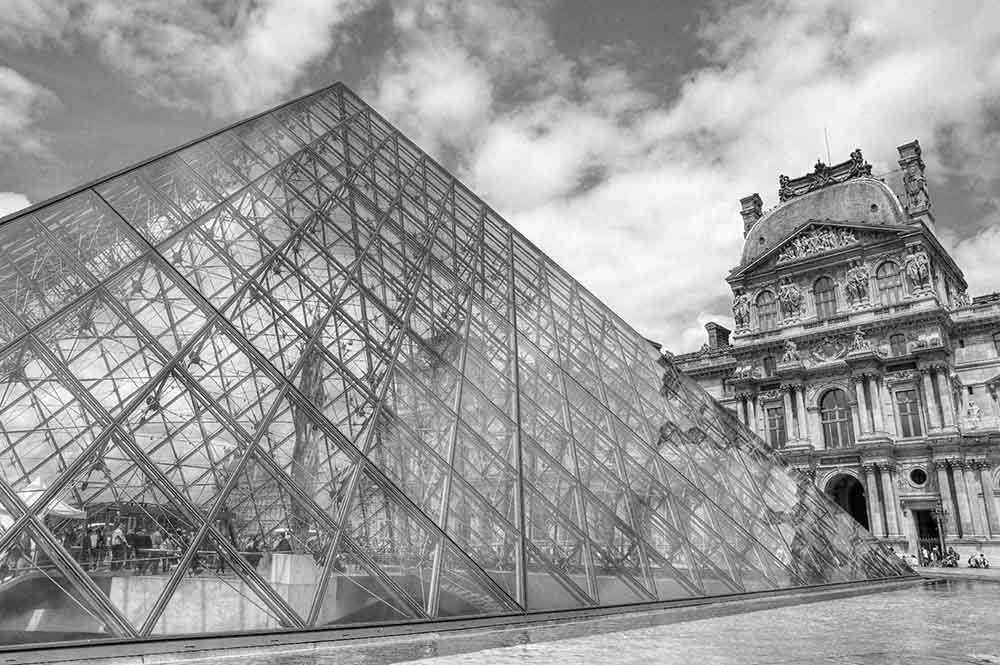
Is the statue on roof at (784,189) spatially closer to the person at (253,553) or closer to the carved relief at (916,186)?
the carved relief at (916,186)

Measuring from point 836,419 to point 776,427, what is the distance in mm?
3093

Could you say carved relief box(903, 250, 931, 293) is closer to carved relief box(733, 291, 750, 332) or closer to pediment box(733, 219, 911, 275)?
pediment box(733, 219, 911, 275)

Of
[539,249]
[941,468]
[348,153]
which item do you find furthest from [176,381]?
[941,468]

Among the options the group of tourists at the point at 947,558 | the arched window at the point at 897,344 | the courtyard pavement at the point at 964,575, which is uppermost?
the arched window at the point at 897,344

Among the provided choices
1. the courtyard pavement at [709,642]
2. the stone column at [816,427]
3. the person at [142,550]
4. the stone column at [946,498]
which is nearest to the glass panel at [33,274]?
the person at [142,550]

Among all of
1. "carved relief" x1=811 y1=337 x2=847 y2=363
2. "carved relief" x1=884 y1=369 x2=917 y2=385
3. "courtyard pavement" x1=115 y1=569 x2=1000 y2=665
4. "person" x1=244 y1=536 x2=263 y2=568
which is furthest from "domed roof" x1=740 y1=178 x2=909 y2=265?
"person" x1=244 y1=536 x2=263 y2=568

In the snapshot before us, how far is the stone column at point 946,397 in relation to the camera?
110 ft

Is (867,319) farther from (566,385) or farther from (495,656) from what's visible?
(495,656)

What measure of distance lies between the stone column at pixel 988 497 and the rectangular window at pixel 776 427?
8.86 meters

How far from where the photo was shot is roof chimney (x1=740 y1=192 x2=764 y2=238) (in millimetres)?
47312

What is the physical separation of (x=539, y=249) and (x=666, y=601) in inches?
434

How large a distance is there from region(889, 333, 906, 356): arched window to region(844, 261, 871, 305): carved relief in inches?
98.8

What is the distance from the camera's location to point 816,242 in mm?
40312

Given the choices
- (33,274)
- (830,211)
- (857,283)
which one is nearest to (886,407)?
(857,283)
